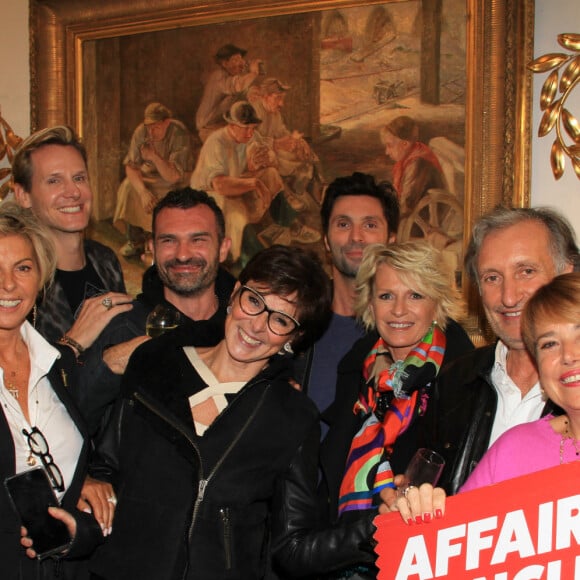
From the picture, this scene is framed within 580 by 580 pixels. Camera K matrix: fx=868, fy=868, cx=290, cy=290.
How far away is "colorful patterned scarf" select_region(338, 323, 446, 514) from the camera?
3.03 m

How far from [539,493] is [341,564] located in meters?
0.76

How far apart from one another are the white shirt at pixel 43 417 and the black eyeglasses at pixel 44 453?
1cm

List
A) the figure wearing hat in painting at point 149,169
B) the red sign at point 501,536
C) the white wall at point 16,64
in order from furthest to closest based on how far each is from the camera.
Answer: the white wall at point 16,64
the figure wearing hat in painting at point 149,169
the red sign at point 501,536

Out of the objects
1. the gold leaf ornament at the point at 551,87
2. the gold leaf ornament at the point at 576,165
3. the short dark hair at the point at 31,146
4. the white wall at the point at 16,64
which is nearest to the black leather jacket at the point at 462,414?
the gold leaf ornament at the point at 576,165

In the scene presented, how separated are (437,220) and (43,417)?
229cm

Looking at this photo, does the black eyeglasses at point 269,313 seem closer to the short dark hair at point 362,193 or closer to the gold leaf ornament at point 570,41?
the short dark hair at point 362,193

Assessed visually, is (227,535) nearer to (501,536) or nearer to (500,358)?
(501,536)

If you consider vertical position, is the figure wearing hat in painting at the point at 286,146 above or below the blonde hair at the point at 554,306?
above

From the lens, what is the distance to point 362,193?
417 centimetres

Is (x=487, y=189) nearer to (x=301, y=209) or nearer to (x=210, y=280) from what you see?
(x=301, y=209)

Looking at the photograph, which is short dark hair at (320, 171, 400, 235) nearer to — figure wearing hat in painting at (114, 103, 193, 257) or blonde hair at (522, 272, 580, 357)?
figure wearing hat in painting at (114, 103, 193, 257)

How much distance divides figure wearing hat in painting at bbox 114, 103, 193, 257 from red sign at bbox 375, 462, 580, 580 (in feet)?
10.1

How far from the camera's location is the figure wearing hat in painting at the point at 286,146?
184 inches

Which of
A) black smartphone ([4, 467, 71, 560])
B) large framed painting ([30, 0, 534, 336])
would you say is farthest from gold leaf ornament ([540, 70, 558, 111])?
black smartphone ([4, 467, 71, 560])
